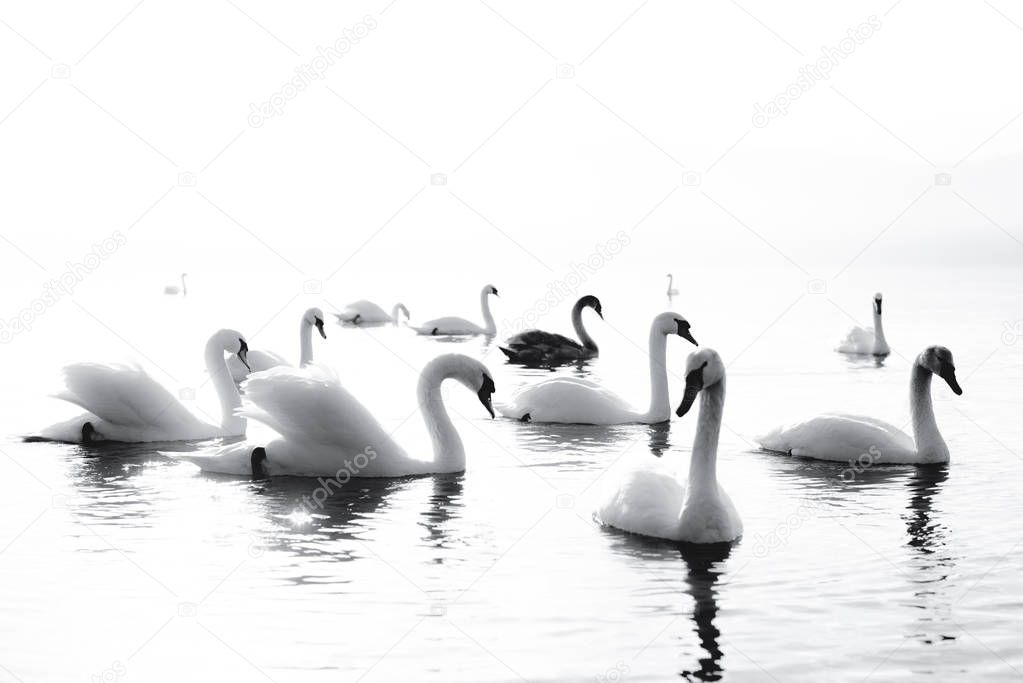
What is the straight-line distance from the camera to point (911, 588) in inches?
326

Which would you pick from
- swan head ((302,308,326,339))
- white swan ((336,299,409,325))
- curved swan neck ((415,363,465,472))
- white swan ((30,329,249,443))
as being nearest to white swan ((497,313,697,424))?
curved swan neck ((415,363,465,472))

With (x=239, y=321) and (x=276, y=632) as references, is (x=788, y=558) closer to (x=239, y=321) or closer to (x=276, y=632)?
(x=276, y=632)

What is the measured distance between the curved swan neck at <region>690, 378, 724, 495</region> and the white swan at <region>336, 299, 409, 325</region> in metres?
36.0

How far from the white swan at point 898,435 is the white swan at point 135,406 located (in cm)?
690

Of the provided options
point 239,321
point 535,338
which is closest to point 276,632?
point 535,338

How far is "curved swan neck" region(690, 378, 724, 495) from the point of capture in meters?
9.12

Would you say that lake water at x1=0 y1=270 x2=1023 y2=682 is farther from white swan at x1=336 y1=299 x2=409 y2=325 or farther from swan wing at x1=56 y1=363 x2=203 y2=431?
white swan at x1=336 y1=299 x2=409 y2=325

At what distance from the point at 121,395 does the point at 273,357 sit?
17.9 ft

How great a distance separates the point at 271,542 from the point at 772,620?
3.93 meters

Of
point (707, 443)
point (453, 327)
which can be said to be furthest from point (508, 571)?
point (453, 327)

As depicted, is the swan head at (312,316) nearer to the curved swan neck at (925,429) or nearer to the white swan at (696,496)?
the curved swan neck at (925,429)

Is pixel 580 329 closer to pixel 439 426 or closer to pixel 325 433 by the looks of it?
pixel 439 426

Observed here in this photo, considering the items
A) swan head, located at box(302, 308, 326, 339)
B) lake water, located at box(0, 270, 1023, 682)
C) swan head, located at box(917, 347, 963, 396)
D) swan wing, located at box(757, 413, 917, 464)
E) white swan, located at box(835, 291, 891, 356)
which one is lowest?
lake water, located at box(0, 270, 1023, 682)

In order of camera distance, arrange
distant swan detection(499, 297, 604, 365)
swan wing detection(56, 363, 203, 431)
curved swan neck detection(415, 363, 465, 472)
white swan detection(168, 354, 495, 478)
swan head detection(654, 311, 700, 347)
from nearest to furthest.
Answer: white swan detection(168, 354, 495, 478)
curved swan neck detection(415, 363, 465, 472)
swan wing detection(56, 363, 203, 431)
swan head detection(654, 311, 700, 347)
distant swan detection(499, 297, 604, 365)
